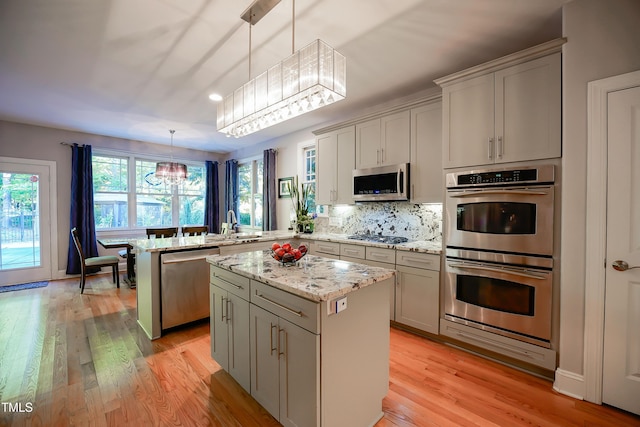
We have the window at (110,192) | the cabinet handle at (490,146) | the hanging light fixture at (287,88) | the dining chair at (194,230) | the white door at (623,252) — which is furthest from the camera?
the window at (110,192)

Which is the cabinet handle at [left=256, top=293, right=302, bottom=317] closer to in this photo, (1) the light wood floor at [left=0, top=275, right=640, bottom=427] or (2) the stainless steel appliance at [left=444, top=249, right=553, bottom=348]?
(1) the light wood floor at [left=0, top=275, right=640, bottom=427]

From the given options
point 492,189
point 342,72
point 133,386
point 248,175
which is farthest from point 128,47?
point 248,175

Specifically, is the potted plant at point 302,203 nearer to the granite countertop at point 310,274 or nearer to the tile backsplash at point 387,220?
the tile backsplash at point 387,220

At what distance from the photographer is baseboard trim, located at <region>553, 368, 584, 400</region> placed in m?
1.92

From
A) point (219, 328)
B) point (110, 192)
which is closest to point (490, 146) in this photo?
point (219, 328)

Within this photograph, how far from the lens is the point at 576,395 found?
1.93 m

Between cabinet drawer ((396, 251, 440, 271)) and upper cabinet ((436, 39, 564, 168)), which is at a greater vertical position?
upper cabinet ((436, 39, 564, 168))

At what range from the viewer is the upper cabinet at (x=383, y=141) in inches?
128

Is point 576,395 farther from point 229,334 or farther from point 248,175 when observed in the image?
point 248,175

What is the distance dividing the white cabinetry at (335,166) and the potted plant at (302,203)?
1.07 feet

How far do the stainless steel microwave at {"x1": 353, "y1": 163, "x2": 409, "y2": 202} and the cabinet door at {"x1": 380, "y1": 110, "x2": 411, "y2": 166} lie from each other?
11 centimetres

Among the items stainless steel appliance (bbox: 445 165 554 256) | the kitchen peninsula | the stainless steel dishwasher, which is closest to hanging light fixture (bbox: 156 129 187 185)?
the kitchen peninsula

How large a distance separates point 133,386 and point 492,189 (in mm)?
3253

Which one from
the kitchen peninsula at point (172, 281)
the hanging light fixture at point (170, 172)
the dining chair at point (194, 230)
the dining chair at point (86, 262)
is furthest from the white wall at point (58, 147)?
the kitchen peninsula at point (172, 281)
